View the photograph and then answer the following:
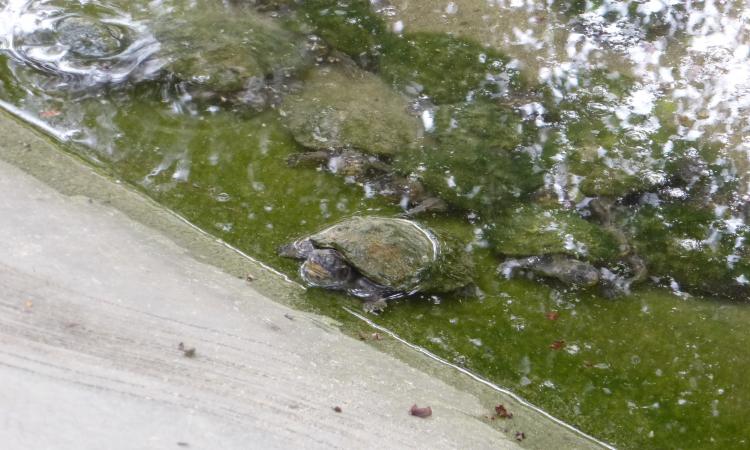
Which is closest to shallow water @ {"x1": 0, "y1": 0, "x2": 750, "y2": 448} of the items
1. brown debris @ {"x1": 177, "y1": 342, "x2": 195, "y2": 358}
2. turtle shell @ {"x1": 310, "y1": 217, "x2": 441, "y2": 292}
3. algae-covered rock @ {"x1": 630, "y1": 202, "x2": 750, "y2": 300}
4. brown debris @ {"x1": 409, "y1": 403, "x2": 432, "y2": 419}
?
algae-covered rock @ {"x1": 630, "y1": 202, "x2": 750, "y2": 300}

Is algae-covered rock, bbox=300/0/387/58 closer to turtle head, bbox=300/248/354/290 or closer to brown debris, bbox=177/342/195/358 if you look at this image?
turtle head, bbox=300/248/354/290

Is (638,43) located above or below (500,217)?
above

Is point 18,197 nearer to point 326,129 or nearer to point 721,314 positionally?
point 326,129

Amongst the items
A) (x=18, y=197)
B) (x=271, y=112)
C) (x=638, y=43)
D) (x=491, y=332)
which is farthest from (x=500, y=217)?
Answer: (x=18, y=197)

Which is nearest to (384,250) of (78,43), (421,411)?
(421,411)

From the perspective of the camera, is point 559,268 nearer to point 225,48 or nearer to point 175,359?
point 175,359

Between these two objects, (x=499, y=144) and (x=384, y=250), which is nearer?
(x=384, y=250)
